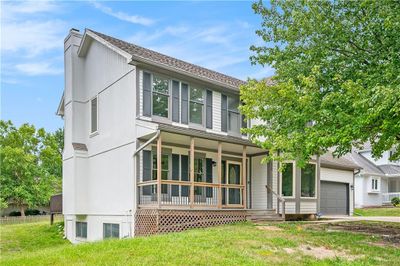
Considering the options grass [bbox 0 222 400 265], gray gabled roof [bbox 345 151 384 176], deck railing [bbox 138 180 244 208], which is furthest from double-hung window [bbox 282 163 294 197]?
gray gabled roof [bbox 345 151 384 176]

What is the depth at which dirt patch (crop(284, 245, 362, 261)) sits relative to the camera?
9.66 m

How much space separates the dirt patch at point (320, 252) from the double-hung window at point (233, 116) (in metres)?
9.07

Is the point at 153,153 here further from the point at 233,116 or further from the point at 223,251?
the point at 223,251

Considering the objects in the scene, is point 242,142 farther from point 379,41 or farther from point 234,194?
point 379,41

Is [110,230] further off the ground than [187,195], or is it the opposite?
[187,195]

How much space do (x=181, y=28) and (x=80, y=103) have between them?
7.00m

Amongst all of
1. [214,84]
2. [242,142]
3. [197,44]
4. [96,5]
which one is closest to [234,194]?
[242,142]

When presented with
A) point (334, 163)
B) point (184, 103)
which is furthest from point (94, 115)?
point (334, 163)

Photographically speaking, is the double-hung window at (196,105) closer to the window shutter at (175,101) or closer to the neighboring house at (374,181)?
the window shutter at (175,101)

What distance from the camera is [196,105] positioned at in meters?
17.6

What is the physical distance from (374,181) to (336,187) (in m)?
14.5

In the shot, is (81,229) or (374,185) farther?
(374,185)

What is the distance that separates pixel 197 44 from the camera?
53.7 ft

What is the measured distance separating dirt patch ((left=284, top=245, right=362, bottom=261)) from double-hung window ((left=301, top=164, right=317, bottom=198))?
10149 mm
